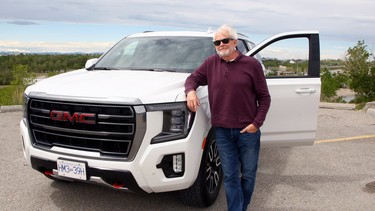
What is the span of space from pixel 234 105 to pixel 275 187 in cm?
191

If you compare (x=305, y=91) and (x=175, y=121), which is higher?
(x=305, y=91)

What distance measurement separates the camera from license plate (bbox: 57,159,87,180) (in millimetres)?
3314

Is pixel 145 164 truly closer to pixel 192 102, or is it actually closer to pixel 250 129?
pixel 192 102

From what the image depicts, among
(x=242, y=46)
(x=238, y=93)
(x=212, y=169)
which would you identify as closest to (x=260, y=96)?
(x=238, y=93)

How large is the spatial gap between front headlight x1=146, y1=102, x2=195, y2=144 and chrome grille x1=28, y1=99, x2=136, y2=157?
278 mm

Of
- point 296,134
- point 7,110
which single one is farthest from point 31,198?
point 7,110

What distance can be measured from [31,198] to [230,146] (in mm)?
2358

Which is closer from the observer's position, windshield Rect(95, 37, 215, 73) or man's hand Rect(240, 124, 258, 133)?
man's hand Rect(240, 124, 258, 133)

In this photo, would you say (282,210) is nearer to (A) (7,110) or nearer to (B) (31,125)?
(B) (31,125)

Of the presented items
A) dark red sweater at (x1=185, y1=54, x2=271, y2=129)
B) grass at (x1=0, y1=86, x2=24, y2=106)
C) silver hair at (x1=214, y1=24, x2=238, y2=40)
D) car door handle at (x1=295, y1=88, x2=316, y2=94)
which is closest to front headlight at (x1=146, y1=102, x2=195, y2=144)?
dark red sweater at (x1=185, y1=54, x2=271, y2=129)

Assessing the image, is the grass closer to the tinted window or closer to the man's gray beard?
the tinted window

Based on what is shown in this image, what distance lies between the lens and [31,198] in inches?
167

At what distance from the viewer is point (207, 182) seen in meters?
3.91

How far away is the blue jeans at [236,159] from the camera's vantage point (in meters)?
3.35
